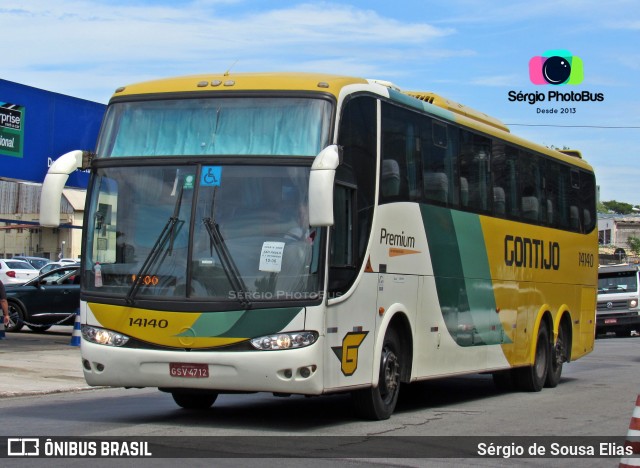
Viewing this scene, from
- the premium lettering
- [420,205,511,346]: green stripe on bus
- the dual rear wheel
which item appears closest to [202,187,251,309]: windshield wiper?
the premium lettering

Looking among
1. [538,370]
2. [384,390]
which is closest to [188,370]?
[384,390]

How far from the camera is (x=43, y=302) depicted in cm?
2698

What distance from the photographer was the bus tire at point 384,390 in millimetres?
11805

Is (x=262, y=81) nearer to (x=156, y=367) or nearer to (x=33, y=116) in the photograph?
(x=156, y=367)

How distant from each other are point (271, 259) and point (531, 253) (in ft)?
24.8

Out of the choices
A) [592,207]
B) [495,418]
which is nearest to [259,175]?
[495,418]

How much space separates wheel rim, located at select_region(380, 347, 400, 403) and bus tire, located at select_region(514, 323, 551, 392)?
533cm

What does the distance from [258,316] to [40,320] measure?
696 inches

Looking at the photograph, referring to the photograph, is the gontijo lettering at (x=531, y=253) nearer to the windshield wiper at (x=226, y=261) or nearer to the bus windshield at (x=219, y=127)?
the bus windshield at (x=219, y=127)

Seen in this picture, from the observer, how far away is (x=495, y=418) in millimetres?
12977

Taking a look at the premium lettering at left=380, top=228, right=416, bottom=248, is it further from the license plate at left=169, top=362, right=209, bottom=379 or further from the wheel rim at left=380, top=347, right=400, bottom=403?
the license plate at left=169, top=362, right=209, bottom=379

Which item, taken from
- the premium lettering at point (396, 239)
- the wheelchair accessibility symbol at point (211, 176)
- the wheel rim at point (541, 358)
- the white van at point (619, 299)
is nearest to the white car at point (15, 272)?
the white van at point (619, 299)

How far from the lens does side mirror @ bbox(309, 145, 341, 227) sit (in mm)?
9930

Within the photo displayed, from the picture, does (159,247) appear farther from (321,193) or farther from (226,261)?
(321,193)
